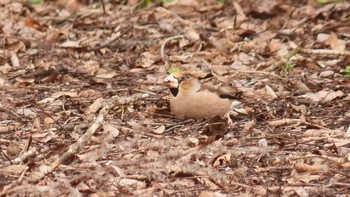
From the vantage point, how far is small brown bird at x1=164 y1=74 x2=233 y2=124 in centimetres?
584

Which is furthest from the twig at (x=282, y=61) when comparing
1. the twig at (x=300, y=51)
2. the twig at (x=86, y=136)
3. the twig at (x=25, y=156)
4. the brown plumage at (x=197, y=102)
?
the twig at (x=25, y=156)

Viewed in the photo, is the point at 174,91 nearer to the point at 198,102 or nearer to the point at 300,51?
the point at 198,102

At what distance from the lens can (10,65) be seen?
7855mm

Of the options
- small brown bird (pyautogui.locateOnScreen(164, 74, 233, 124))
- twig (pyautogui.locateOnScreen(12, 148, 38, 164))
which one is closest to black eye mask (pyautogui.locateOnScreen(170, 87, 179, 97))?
small brown bird (pyautogui.locateOnScreen(164, 74, 233, 124))

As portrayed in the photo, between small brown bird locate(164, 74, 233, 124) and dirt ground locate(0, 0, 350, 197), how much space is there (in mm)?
70

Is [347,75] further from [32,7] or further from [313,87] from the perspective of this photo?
[32,7]

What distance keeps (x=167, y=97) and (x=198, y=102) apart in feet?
2.17

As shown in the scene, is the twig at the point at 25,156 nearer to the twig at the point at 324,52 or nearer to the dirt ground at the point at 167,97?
the dirt ground at the point at 167,97

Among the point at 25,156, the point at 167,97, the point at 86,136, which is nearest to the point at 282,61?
the point at 167,97

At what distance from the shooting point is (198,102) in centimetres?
584

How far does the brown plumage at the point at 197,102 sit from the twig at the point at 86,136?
16.5 inches

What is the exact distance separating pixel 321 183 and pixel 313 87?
210 cm

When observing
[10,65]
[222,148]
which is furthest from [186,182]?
[10,65]

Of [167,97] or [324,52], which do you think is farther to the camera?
[324,52]
